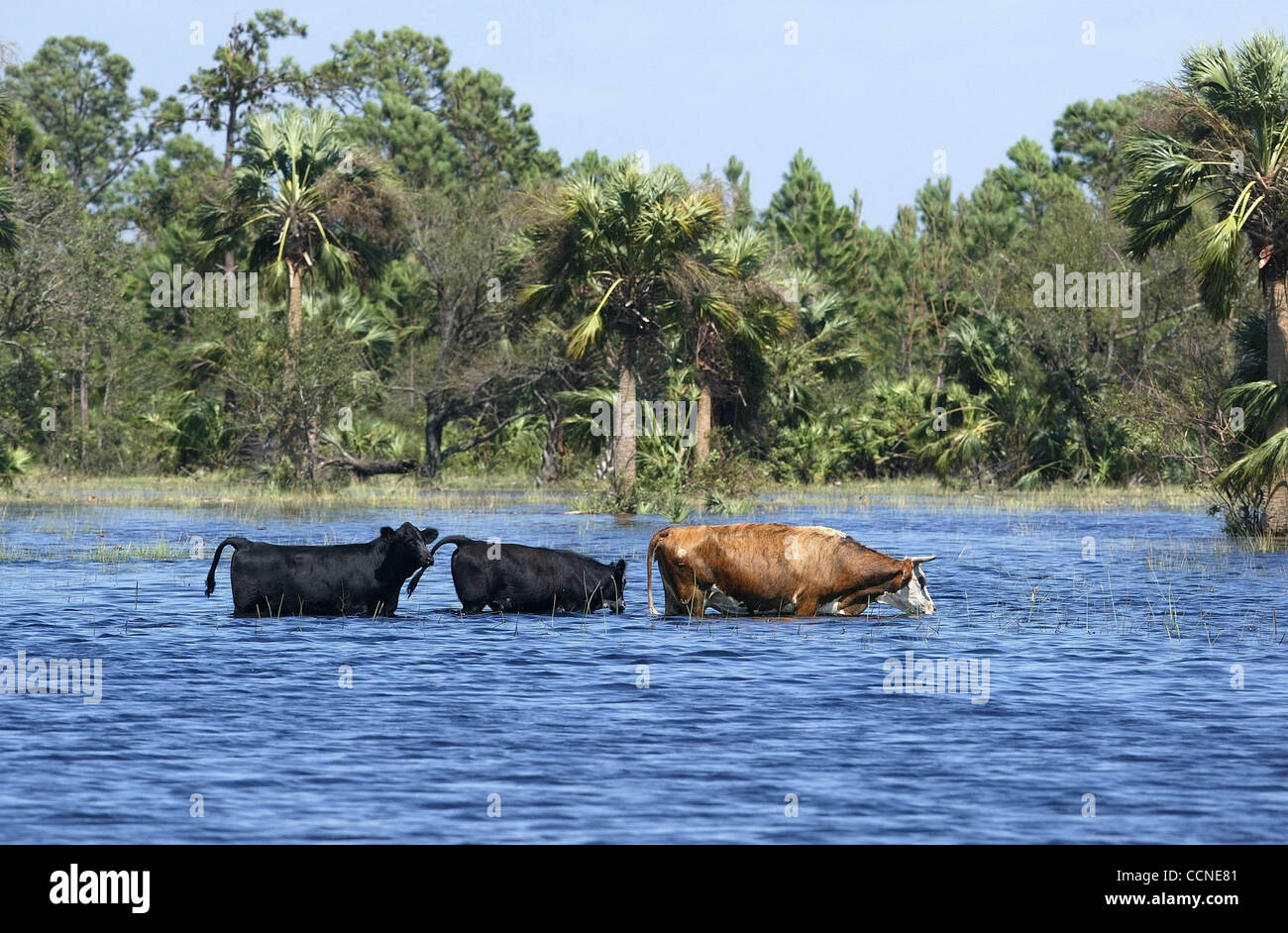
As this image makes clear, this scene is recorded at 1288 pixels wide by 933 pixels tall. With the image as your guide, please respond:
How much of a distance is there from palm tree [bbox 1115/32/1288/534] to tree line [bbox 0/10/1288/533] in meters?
0.06

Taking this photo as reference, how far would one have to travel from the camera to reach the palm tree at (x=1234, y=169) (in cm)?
2986

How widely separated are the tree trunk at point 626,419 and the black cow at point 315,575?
23.7 meters

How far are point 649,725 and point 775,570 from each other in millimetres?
6097

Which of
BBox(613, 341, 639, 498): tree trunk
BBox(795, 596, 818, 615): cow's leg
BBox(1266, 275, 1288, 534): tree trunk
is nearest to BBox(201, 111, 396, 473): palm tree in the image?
BBox(613, 341, 639, 498): tree trunk

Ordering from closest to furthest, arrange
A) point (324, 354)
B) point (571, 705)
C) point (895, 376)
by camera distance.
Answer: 1. point (571, 705)
2. point (324, 354)
3. point (895, 376)

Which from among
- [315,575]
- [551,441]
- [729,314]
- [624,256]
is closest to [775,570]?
[315,575]

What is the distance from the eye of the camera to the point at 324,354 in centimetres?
4394

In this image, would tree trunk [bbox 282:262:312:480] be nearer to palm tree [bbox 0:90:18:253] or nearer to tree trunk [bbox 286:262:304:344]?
tree trunk [bbox 286:262:304:344]

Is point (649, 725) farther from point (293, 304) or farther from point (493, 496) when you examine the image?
point (293, 304)

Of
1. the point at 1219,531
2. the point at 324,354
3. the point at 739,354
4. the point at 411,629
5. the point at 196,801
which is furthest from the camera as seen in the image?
the point at 739,354

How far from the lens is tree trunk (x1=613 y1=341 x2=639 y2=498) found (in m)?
42.5
